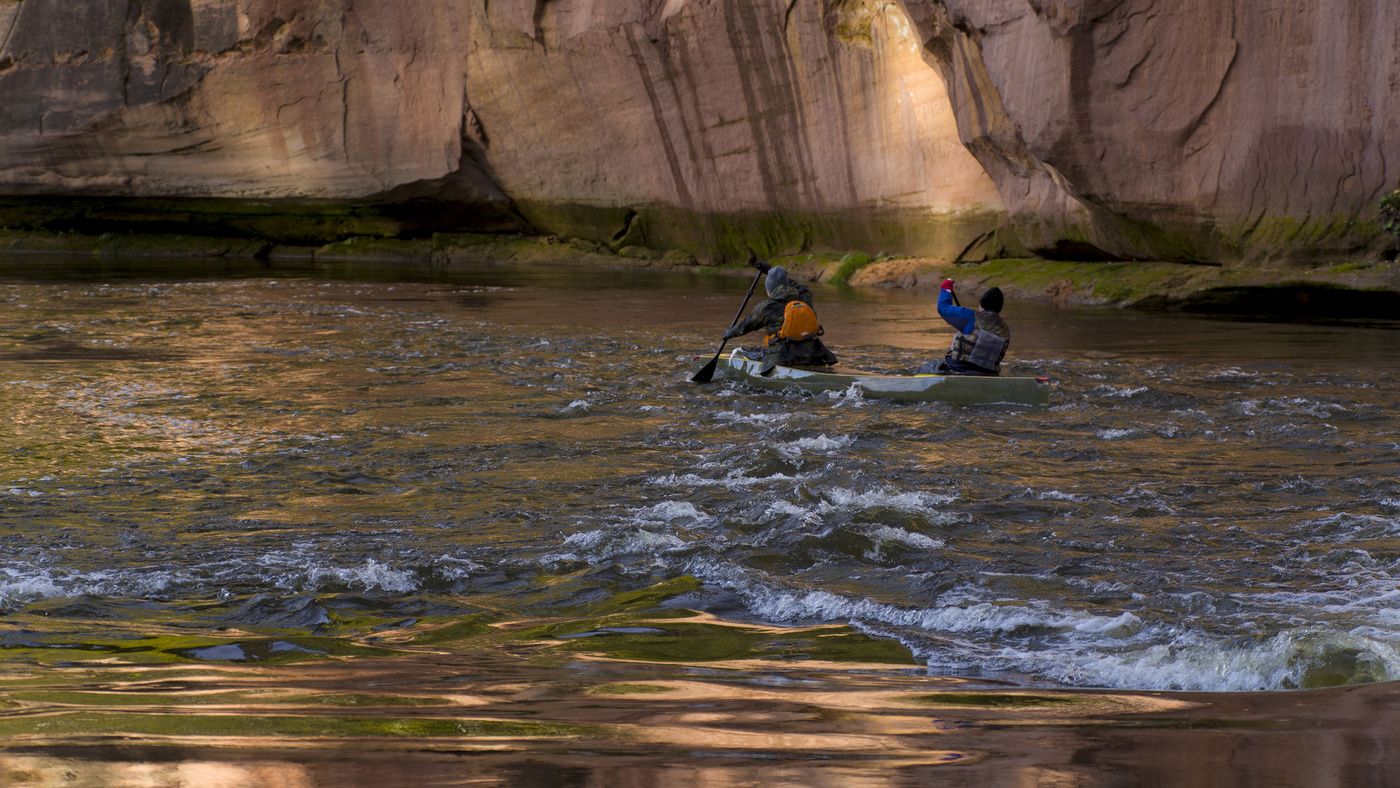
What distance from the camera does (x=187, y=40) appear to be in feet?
102

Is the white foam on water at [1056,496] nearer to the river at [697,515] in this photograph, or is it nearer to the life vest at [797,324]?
the river at [697,515]

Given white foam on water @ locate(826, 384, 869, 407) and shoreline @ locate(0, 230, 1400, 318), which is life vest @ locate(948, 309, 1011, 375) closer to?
white foam on water @ locate(826, 384, 869, 407)

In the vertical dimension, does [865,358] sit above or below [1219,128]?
below

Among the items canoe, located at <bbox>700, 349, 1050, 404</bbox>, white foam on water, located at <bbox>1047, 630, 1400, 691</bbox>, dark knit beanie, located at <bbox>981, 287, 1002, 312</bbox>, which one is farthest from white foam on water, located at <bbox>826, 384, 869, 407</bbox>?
white foam on water, located at <bbox>1047, 630, 1400, 691</bbox>

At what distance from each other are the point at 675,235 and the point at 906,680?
2665cm

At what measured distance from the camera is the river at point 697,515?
4.62 meters

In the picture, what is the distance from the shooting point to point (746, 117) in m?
26.5

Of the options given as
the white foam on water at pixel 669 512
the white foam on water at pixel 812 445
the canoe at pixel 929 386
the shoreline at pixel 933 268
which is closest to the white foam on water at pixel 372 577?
the white foam on water at pixel 669 512

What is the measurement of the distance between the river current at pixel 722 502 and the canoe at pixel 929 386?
0.14 m

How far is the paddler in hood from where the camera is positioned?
11930mm

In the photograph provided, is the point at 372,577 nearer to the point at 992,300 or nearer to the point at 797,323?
the point at 992,300

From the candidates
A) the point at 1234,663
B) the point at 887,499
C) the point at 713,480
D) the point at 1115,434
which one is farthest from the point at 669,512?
the point at 1115,434

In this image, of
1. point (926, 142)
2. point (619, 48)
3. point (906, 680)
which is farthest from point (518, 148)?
point (906, 680)

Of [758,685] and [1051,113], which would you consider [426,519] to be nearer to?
[758,685]
